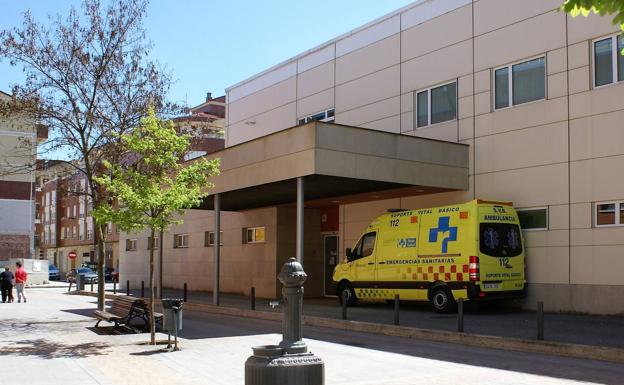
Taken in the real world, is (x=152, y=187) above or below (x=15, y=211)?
below

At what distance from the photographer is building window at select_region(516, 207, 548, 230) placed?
17656mm

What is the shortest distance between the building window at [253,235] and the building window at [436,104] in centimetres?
925

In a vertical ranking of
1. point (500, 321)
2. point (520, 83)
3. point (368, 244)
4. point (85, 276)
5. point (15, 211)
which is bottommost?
point (85, 276)

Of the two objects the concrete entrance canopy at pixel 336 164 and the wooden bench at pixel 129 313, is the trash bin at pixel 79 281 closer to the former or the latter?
the concrete entrance canopy at pixel 336 164

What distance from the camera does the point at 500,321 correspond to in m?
15.4

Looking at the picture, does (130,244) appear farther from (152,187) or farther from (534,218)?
(152,187)

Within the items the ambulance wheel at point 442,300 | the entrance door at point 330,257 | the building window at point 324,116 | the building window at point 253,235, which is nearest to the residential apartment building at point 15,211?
the building window at point 253,235

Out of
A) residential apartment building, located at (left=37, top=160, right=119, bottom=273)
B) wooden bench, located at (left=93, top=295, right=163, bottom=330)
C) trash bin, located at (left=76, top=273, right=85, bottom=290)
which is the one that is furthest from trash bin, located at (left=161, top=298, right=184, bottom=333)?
residential apartment building, located at (left=37, top=160, right=119, bottom=273)

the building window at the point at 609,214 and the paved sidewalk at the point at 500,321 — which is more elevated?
the building window at the point at 609,214

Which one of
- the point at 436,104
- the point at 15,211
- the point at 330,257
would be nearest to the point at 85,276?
the point at 15,211

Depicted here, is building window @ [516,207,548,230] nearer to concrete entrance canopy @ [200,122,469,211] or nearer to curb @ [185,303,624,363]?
concrete entrance canopy @ [200,122,469,211]

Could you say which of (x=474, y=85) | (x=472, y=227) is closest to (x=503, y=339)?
(x=472, y=227)

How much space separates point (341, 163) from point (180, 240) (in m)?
20.2

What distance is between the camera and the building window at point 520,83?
59.6 ft
